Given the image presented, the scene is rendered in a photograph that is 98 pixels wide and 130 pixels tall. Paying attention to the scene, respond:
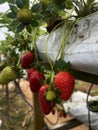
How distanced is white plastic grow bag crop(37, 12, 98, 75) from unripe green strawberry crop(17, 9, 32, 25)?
0.08 m

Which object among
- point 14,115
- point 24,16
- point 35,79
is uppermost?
point 24,16

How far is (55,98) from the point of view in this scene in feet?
1.30

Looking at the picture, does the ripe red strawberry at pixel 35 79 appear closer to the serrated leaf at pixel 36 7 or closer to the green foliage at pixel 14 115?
the serrated leaf at pixel 36 7

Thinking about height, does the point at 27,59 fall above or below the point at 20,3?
below

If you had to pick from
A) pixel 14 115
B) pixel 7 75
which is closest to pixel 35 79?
pixel 7 75

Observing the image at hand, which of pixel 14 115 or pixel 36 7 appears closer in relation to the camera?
pixel 36 7

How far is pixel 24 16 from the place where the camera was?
0.45 metres

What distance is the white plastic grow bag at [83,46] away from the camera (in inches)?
14.7

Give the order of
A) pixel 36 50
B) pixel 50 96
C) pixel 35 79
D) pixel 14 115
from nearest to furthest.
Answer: pixel 50 96 < pixel 35 79 < pixel 36 50 < pixel 14 115

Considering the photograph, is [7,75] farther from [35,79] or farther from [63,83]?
[63,83]

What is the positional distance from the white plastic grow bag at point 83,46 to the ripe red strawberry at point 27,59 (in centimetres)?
8

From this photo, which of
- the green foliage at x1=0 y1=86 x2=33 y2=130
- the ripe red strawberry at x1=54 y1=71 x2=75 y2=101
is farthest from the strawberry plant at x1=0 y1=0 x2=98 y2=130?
the green foliage at x1=0 y1=86 x2=33 y2=130

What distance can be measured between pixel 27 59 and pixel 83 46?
22 centimetres

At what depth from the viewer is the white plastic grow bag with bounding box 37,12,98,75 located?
1.22ft
